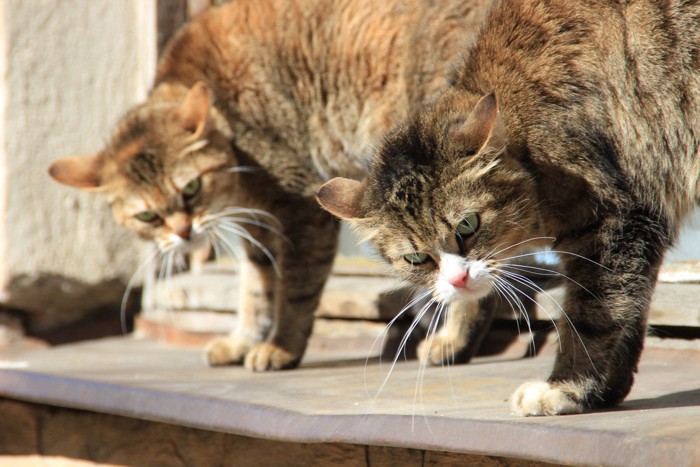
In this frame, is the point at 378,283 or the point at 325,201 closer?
the point at 325,201

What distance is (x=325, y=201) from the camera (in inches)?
97.3

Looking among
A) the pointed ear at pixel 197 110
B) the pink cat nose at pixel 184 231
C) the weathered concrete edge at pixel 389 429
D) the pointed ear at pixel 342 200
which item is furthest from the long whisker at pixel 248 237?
the pointed ear at pixel 342 200

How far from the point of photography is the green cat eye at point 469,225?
227 cm

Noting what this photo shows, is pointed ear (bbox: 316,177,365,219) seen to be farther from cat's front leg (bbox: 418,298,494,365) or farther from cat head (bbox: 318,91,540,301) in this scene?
cat's front leg (bbox: 418,298,494,365)

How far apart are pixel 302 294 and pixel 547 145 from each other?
139 centimetres

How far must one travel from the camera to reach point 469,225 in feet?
7.46

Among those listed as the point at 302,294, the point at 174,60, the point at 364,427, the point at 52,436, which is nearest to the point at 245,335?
the point at 302,294

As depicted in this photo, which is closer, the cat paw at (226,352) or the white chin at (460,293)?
the white chin at (460,293)

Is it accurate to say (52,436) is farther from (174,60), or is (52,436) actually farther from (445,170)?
(445,170)

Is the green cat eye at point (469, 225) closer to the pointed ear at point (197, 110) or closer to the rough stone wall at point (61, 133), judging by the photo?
the pointed ear at point (197, 110)

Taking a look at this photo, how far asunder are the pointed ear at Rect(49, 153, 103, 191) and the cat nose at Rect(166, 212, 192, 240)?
0.38 m

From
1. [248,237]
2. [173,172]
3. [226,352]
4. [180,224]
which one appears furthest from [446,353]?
[173,172]

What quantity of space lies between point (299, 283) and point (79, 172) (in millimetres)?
975

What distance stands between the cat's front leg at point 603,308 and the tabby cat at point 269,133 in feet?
3.69
